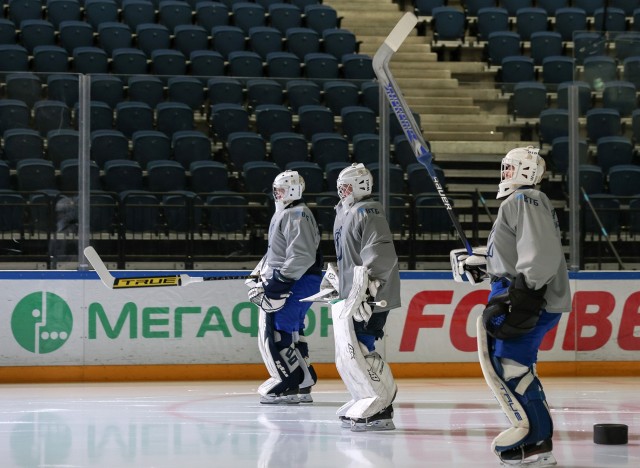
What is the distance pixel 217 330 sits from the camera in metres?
9.91

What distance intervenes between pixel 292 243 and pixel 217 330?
203cm

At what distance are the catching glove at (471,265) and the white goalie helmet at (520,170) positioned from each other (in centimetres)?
45

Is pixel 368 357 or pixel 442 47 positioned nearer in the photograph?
pixel 368 357

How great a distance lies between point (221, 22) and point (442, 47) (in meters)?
2.78

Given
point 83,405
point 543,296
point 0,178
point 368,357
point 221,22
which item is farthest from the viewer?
point 221,22

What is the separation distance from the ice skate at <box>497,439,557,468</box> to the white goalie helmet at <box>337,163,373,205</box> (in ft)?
7.11

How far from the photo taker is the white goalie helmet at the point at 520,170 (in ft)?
18.2

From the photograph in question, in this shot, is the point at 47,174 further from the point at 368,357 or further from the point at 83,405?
the point at 368,357

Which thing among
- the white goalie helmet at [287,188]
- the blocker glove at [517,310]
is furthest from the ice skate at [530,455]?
the white goalie helmet at [287,188]

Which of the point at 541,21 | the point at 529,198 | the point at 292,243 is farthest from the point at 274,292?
the point at 541,21

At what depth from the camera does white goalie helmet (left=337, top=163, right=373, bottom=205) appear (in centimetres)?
710

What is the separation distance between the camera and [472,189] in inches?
393

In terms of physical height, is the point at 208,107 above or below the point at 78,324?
above

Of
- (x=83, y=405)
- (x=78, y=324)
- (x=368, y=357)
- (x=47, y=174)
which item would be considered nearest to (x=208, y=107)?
(x=47, y=174)
